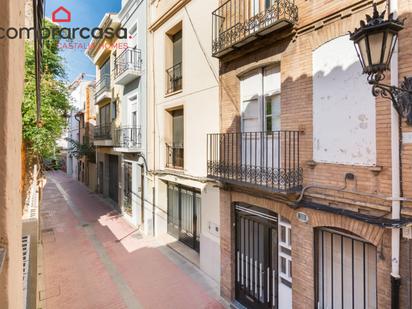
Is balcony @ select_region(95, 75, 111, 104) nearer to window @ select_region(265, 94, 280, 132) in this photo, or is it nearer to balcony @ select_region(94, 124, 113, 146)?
balcony @ select_region(94, 124, 113, 146)

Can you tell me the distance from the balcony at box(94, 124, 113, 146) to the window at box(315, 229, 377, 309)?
14124 mm

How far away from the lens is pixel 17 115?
5.14 feet

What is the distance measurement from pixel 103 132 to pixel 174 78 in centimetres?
993

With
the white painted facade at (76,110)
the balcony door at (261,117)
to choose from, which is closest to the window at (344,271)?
the balcony door at (261,117)

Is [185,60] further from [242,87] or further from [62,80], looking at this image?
[62,80]

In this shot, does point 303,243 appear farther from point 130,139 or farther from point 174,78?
point 130,139

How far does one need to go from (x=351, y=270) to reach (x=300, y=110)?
3.10 metres

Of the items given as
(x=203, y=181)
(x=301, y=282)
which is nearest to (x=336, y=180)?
(x=301, y=282)

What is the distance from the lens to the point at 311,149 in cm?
526

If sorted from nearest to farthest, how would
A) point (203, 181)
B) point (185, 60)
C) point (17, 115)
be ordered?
point (17, 115)
point (203, 181)
point (185, 60)

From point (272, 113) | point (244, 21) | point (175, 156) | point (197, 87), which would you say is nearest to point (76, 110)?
point (175, 156)

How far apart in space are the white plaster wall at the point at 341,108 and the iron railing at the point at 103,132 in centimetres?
1460

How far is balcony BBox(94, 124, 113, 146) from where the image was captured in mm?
17019

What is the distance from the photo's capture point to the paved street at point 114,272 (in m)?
7.41
